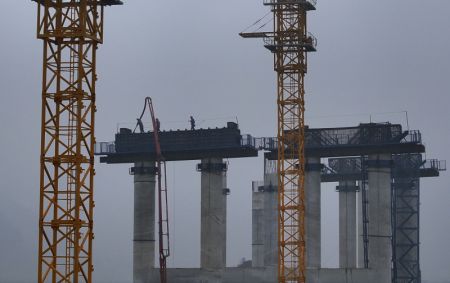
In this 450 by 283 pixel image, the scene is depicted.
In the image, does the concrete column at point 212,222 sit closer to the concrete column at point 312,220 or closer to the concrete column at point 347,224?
the concrete column at point 312,220

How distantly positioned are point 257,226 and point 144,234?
43754mm

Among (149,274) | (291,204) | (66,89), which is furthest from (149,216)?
(66,89)

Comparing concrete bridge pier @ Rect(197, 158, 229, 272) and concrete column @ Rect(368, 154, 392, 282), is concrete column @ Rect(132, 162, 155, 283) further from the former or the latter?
concrete column @ Rect(368, 154, 392, 282)

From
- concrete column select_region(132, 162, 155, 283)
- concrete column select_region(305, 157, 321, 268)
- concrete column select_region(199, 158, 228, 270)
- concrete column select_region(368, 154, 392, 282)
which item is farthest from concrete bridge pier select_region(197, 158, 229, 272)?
concrete column select_region(368, 154, 392, 282)

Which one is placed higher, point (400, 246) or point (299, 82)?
point (299, 82)

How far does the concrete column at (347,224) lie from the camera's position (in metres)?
151

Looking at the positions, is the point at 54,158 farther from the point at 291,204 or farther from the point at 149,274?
the point at 149,274

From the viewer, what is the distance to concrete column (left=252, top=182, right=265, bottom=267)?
15975cm

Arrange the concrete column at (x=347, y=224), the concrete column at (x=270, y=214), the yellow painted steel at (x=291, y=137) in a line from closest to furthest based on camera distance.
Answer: the yellow painted steel at (x=291, y=137) → the concrete column at (x=270, y=214) → the concrete column at (x=347, y=224)

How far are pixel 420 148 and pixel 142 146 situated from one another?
31.7 meters

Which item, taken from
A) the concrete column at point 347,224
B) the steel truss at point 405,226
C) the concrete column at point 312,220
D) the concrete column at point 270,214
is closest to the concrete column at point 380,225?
the concrete column at point 312,220

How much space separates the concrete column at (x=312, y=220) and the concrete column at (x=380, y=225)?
7.60m

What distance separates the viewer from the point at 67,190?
5688 cm

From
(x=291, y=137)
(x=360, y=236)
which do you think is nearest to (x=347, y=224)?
(x=360, y=236)
